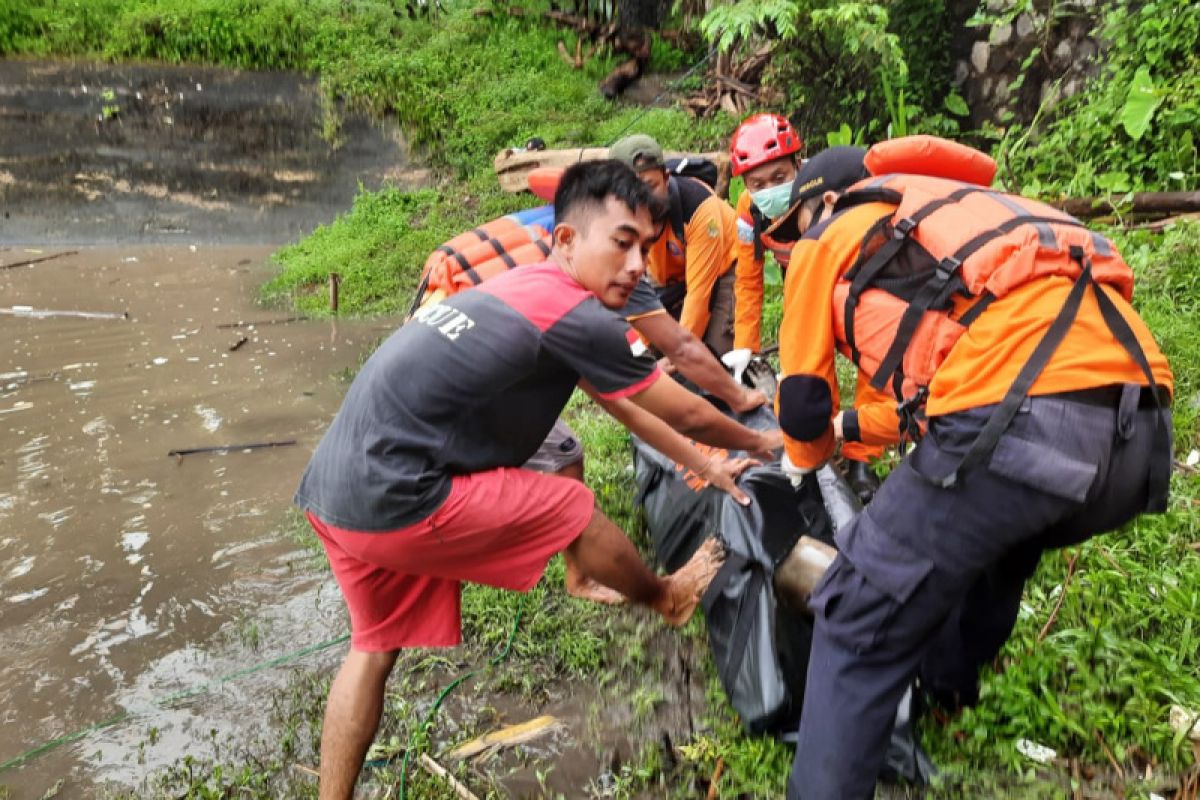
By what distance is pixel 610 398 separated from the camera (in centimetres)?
219

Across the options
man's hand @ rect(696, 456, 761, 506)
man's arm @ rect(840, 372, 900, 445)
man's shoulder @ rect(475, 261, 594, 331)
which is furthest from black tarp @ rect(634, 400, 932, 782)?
man's shoulder @ rect(475, 261, 594, 331)

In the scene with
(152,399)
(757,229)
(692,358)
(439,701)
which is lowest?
(152,399)

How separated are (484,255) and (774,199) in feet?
4.25

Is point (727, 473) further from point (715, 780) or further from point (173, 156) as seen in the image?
point (173, 156)

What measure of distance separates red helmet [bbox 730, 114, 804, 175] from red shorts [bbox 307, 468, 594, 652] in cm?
193

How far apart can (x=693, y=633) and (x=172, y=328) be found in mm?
6700

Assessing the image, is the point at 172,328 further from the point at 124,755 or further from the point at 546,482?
the point at 546,482

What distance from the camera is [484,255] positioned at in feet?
10.1

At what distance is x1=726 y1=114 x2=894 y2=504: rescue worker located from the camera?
128 inches

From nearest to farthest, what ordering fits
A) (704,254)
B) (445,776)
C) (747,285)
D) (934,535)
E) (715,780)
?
(934,535) → (715,780) → (445,776) → (747,285) → (704,254)

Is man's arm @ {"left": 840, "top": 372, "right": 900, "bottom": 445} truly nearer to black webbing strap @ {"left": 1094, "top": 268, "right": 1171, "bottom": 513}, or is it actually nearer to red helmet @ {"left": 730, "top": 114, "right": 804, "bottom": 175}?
black webbing strap @ {"left": 1094, "top": 268, "right": 1171, "bottom": 513}

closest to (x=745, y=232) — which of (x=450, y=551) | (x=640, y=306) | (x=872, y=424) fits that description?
(x=640, y=306)

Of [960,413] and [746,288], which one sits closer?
[960,413]

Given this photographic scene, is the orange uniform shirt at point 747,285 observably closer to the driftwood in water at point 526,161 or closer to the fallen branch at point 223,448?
the fallen branch at point 223,448
